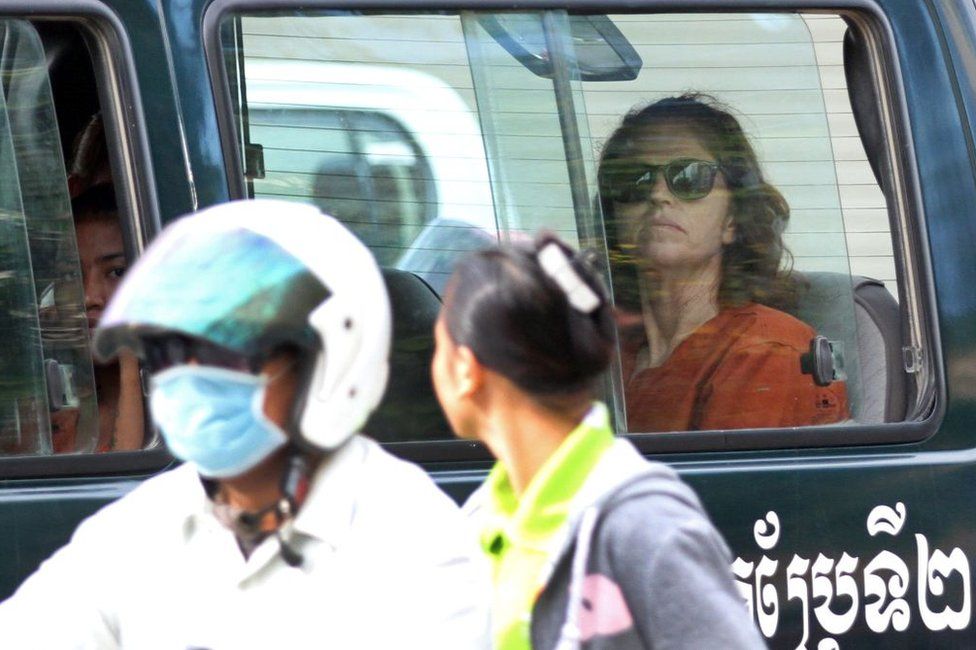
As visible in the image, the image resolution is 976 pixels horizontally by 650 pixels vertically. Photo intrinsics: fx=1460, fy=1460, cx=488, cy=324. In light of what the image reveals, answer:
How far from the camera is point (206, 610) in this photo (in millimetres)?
1542

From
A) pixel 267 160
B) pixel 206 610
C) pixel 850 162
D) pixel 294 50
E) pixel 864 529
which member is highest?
pixel 294 50

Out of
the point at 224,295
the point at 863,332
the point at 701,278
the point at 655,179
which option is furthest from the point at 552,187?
the point at 224,295

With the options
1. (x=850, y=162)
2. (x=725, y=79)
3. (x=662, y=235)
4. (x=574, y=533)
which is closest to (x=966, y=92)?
(x=850, y=162)

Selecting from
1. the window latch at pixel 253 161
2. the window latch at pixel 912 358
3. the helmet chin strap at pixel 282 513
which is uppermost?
the window latch at pixel 253 161

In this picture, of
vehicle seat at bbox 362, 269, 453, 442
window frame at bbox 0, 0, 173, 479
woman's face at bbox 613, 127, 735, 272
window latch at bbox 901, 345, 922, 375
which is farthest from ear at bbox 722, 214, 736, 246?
window frame at bbox 0, 0, 173, 479

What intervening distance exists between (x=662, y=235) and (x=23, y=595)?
1.53 m

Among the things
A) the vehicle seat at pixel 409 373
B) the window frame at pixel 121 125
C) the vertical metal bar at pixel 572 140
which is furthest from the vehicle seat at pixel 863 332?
the window frame at pixel 121 125

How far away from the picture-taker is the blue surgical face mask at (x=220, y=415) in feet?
4.97

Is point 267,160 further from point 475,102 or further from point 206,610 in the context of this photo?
point 206,610

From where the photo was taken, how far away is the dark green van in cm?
251

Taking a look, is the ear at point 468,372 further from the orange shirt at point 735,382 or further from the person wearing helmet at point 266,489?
the orange shirt at point 735,382

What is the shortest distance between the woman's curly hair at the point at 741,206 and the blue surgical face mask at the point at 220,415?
136 cm

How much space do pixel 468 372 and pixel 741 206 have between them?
1.31 metres

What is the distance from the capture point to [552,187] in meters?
2.72
